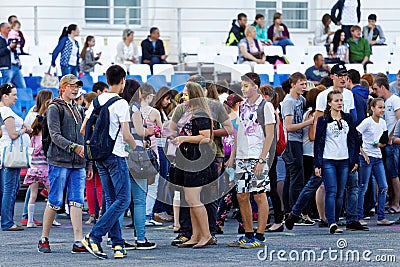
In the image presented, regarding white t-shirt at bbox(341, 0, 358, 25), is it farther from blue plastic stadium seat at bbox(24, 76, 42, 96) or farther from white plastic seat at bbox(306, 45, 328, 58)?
blue plastic stadium seat at bbox(24, 76, 42, 96)

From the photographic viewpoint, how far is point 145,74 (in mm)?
20672

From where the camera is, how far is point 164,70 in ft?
66.7

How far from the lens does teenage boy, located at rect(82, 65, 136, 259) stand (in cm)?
1018

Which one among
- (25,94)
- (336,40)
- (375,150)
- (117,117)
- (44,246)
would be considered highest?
(336,40)

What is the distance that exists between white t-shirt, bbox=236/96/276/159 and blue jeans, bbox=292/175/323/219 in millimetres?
1497

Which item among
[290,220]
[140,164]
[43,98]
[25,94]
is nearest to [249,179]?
[140,164]

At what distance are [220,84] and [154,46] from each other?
7.97 metres

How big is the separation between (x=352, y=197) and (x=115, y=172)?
3.51 m

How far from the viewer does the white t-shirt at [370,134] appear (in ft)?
43.0

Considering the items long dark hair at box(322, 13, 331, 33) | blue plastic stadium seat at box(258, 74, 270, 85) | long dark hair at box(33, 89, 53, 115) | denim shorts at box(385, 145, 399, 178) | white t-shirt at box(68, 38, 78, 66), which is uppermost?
long dark hair at box(322, 13, 331, 33)

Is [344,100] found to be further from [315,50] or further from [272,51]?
[315,50]

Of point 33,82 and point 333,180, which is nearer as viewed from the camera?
point 333,180

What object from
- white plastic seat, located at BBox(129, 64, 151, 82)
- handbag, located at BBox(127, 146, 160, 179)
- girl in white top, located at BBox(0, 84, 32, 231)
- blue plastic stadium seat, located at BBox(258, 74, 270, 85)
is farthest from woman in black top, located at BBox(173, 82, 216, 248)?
white plastic seat, located at BBox(129, 64, 151, 82)

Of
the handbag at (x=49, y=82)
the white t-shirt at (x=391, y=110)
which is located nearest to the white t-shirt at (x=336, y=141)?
the white t-shirt at (x=391, y=110)
